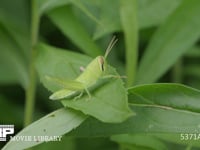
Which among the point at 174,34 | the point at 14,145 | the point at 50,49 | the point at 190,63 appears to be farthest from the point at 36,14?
the point at 190,63

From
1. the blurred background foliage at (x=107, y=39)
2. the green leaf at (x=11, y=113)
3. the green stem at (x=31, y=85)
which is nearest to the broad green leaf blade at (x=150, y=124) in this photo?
the blurred background foliage at (x=107, y=39)

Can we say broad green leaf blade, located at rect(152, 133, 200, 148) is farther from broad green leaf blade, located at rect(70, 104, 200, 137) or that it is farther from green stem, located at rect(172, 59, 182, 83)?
green stem, located at rect(172, 59, 182, 83)

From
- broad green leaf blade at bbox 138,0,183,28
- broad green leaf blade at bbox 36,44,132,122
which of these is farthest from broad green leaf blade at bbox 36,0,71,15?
broad green leaf blade at bbox 138,0,183,28

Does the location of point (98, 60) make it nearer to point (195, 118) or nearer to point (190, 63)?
point (195, 118)

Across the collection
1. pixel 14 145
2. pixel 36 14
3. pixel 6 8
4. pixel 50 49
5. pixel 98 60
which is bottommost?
pixel 14 145

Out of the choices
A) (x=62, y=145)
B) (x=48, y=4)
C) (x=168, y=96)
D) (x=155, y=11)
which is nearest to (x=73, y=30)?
(x=48, y=4)

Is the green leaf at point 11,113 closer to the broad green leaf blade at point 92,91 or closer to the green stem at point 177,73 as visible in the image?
the broad green leaf blade at point 92,91
